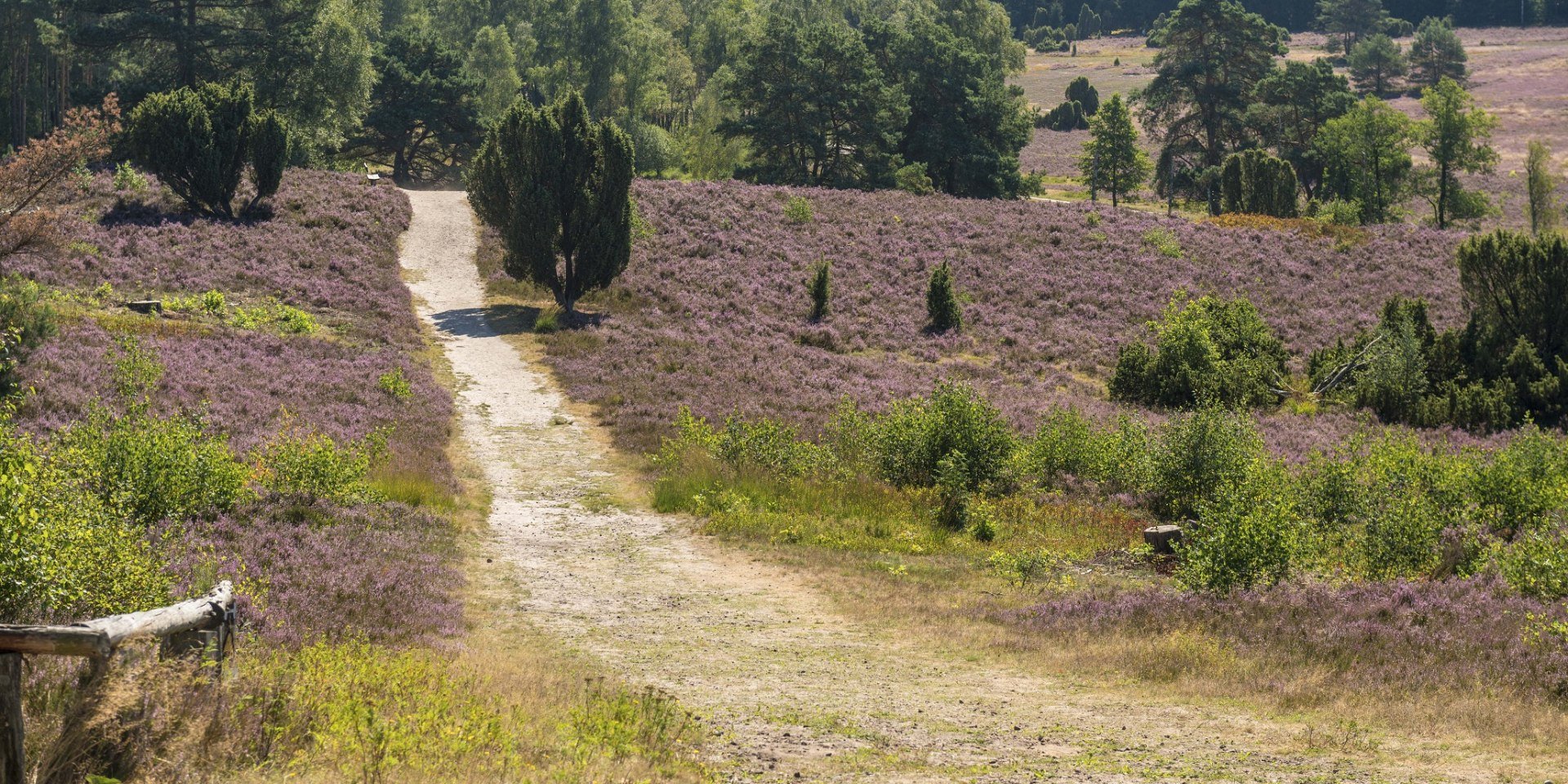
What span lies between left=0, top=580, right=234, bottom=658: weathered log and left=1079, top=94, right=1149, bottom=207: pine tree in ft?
262

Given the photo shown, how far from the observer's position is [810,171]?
257 feet

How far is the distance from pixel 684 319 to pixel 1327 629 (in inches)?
1215

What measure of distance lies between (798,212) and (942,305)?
524 inches

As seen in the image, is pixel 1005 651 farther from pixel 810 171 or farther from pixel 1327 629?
pixel 810 171

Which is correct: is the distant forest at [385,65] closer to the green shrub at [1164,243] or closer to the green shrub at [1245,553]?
the green shrub at [1164,243]

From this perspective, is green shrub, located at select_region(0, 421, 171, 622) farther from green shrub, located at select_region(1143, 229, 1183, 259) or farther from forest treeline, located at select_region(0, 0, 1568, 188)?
green shrub, located at select_region(1143, 229, 1183, 259)

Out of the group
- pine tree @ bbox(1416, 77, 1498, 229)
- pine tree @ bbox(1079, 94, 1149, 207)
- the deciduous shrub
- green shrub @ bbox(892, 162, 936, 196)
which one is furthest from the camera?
pine tree @ bbox(1079, 94, 1149, 207)

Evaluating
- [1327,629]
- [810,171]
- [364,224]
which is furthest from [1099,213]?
[1327,629]

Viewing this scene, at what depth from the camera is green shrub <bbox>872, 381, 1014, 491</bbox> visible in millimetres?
23828

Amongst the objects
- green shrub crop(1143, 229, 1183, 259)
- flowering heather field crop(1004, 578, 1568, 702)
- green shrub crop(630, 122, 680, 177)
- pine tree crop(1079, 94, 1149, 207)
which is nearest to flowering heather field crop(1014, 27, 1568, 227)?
pine tree crop(1079, 94, 1149, 207)

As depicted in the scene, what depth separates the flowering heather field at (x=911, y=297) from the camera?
33.5 m

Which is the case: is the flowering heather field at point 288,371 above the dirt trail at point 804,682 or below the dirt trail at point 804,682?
above

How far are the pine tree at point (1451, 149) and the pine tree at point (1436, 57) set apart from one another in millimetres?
69826

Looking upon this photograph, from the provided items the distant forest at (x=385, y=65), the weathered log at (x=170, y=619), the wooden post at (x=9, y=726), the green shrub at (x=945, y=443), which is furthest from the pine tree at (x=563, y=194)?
the wooden post at (x=9, y=726)
